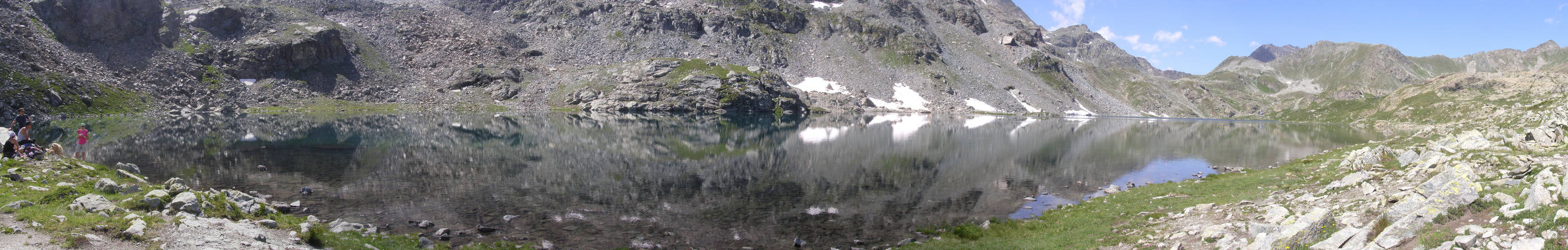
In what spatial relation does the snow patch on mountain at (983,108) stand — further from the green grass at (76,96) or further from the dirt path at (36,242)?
the dirt path at (36,242)

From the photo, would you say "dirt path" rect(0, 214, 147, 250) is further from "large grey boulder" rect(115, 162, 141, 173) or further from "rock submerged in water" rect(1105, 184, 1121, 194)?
"rock submerged in water" rect(1105, 184, 1121, 194)

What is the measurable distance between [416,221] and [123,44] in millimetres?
152232

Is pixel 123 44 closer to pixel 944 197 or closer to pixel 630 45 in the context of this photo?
pixel 630 45

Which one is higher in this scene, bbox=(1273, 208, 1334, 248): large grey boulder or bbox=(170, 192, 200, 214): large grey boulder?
bbox=(1273, 208, 1334, 248): large grey boulder

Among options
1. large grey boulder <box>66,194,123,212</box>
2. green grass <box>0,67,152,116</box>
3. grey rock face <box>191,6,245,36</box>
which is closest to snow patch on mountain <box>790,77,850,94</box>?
grey rock face <box>191,6,245,36</box>

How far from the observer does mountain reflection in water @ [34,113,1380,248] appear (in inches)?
920

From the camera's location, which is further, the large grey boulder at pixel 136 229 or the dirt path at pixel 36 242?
the large grey boulder at pixel 136 229

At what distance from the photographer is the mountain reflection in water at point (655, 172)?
920 inches

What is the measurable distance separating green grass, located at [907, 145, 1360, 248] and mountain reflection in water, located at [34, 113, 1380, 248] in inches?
85.1

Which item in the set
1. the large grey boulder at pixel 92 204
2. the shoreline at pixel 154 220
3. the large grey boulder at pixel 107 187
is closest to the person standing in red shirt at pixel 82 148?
the shoreline at pixel 154 220

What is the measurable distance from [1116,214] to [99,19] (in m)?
175

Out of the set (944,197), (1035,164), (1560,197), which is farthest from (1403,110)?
(1560,197)

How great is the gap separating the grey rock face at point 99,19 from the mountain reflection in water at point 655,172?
61370 mm

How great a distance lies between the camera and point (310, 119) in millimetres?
87750
